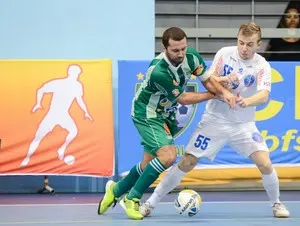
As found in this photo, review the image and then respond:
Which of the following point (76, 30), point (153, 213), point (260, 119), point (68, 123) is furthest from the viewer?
point (76, 30)

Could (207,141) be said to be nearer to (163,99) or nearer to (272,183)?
(163,99)

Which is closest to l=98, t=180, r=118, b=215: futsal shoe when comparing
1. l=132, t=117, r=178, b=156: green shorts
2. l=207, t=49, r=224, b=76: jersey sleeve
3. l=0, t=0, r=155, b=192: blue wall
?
l=132, t=117, r=178, b=156: green shorts

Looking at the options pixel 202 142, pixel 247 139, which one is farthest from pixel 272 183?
pixel 202 142

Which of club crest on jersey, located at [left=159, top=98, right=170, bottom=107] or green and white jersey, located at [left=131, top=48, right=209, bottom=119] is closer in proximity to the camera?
green and white jersey, located at [left=131, top=48, right=209, bottom=119]

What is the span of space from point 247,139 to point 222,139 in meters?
0.23

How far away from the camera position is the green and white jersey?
20.2 ft

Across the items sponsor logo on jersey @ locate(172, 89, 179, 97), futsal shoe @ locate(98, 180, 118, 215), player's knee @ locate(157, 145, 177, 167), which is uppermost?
sponsor logo on jersey @ locate(172, 89, 179, 97)

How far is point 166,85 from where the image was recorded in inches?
241

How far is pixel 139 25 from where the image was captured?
32.4 feet

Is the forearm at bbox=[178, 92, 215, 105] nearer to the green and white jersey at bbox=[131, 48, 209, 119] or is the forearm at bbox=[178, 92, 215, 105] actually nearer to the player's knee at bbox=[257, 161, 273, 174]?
the green and white jersey at bbox=[131, 48, 209, 119]

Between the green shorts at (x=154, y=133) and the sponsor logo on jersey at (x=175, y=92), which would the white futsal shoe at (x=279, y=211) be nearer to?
the green shorts at (x=154, y=133)

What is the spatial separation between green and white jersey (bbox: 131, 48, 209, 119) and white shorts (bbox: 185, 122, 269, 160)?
1.08 feet

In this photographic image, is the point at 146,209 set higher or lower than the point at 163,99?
lower

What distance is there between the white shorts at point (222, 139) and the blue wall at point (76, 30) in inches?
129
